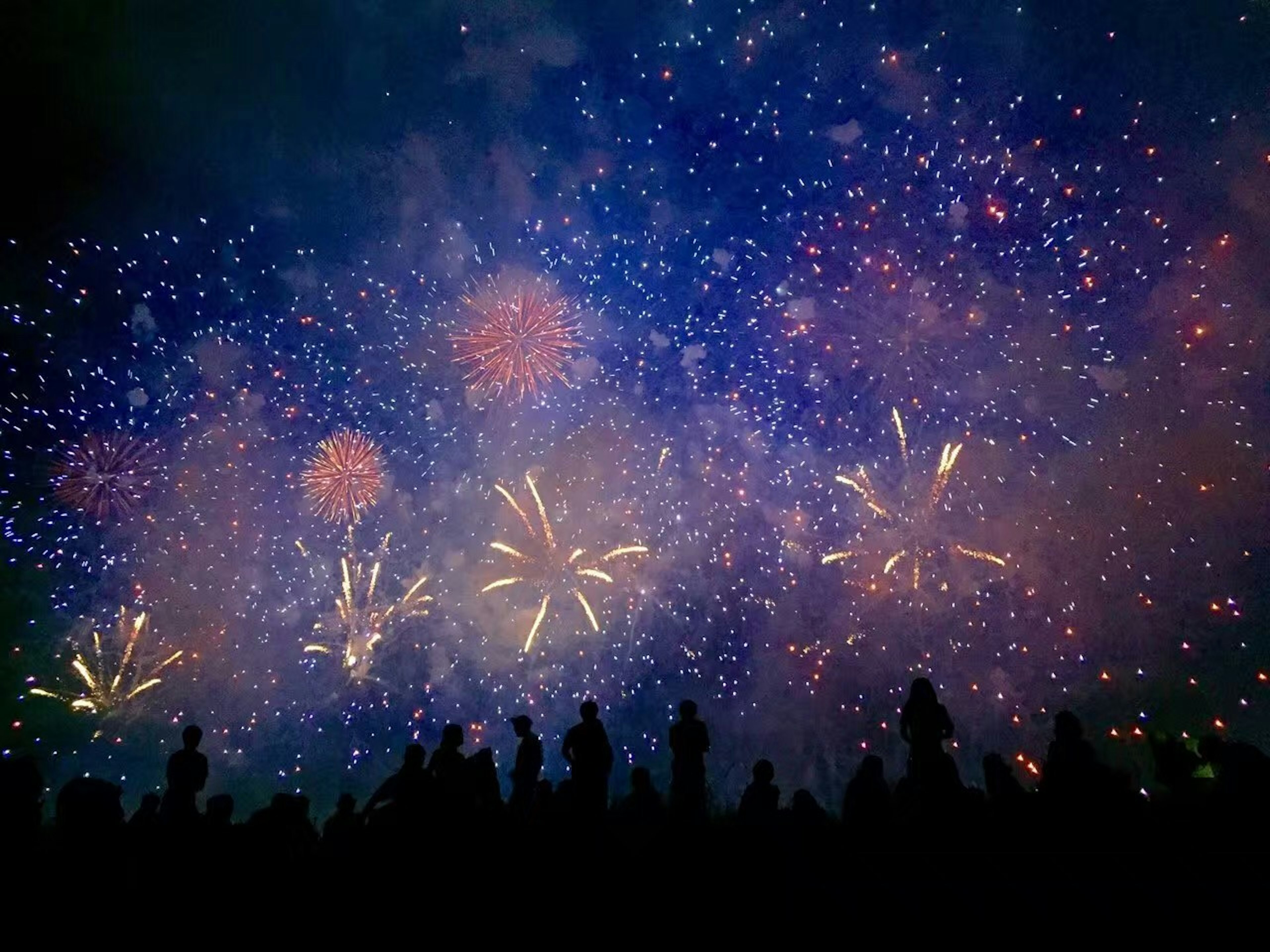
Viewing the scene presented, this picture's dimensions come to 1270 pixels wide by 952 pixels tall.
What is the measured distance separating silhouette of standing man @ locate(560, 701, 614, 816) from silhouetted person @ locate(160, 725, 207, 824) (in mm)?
4107

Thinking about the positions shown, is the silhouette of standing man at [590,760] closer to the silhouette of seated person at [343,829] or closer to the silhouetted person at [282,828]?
the silhouette of seated person at [343,829]

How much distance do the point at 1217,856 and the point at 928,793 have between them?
7.82 ft

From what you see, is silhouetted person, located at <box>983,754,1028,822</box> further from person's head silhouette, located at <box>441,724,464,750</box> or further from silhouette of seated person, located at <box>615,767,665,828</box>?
person's head silhouette, located at <box>441,724,464,750</box>

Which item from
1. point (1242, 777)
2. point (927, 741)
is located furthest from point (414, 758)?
point (1242, 777)

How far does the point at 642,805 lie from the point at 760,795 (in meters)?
1.46

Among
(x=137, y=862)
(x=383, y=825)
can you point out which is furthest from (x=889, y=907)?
(x=137, y=862)

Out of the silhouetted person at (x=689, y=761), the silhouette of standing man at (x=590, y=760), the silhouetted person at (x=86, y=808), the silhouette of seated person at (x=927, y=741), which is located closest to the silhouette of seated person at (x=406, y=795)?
the silhouette of standing man at (x=590, y=760)

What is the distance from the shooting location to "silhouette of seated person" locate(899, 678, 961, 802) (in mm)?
6840

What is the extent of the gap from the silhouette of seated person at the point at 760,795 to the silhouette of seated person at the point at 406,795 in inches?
135

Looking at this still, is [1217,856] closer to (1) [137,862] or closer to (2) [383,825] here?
(2) [383,825]

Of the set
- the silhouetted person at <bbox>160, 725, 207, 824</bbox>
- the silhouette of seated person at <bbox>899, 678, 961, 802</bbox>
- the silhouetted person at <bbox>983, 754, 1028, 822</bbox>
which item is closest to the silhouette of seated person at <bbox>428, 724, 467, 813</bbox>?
the silhouetted person at <bbox>160, 725, 207, 824</bbox>

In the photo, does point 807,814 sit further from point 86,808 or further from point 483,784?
point 86,808

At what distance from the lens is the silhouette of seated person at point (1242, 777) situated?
223 inches

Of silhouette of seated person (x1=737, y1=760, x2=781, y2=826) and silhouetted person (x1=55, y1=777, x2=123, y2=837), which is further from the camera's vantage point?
silhouette of seated person (x1=737, y1=760, x2=781, y2=826)
